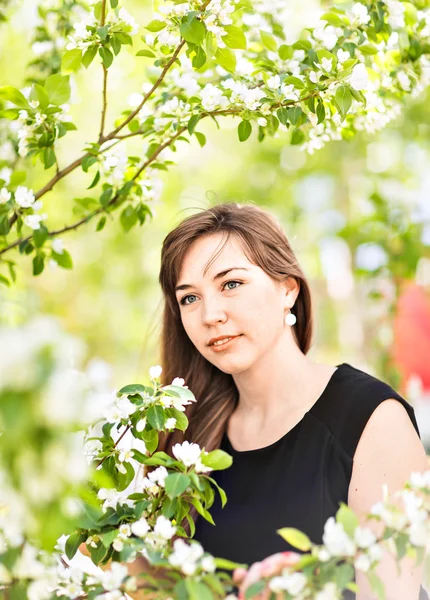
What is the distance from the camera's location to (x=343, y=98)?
184 cm

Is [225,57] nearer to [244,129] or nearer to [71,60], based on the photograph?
[244,129]

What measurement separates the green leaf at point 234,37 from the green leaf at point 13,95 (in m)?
0.53

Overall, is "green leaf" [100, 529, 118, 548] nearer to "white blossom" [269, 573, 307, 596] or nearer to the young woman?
"white blossom" [269, 573, 307, 596]

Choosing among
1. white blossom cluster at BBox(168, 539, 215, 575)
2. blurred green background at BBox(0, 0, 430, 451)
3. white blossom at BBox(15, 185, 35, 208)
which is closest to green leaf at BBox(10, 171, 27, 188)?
white blossom at BBox(15, 185, 35, 208)

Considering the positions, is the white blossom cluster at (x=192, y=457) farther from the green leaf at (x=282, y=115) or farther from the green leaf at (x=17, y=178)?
the green leaf at (x=17, y=178)

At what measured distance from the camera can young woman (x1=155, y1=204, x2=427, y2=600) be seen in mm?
2178

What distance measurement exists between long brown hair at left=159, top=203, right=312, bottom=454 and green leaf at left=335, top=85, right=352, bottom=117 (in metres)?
0.65

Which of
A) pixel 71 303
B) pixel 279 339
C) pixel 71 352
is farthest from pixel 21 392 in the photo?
pixel 71 303

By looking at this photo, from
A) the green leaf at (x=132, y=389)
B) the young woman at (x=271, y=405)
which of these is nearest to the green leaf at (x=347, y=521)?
the green leaf at (x=132, y=389)

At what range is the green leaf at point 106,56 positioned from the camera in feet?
6.15

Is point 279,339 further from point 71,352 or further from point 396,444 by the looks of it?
point 71,352

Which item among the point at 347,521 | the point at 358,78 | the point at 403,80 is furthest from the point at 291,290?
Result: the point at 347,521

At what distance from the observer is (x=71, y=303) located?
14.4 m

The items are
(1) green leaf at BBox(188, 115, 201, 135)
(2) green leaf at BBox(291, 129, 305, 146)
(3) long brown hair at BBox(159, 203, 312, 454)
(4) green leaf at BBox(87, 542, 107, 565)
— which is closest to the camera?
(4) green leaf at BBox(87, 542, 107, 565)
